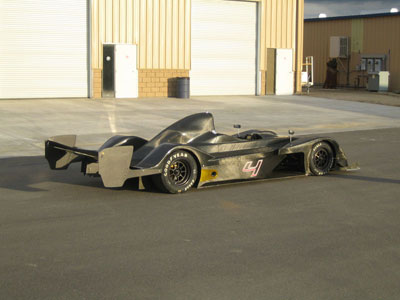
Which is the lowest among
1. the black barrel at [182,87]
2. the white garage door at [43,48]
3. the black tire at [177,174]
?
the black tire at [177,174]

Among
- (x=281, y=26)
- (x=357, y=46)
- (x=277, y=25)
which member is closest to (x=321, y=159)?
(x=277, y=25)

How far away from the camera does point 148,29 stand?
29.7 m

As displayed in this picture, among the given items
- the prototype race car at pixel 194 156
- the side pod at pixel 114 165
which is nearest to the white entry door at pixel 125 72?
the prototype race car at pixel 194 156

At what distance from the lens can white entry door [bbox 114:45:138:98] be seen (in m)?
29.0

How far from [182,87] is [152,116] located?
8.38 m

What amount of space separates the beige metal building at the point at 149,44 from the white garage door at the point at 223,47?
0.05 meters

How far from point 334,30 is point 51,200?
132ft

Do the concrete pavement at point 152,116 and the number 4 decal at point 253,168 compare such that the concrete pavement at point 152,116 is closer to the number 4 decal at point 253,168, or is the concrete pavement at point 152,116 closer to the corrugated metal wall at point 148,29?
the corrugated metal wall at point 148,29

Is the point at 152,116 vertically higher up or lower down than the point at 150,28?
lower down

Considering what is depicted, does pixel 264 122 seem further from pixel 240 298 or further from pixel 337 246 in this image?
pixel 240 298

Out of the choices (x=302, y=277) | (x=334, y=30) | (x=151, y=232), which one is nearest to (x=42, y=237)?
(x=151, y=232)

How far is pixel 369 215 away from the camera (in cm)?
739

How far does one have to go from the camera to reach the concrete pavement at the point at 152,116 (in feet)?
54.5

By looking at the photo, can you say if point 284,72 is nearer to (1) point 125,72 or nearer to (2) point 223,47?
(2) point 223,47
